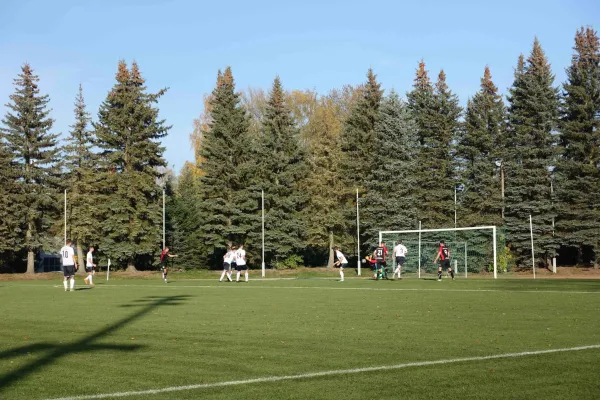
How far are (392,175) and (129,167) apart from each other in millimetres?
24309

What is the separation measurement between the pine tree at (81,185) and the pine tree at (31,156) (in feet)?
5.16

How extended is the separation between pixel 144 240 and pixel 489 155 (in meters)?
32.2

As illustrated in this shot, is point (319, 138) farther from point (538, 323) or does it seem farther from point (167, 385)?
point (167, 385)

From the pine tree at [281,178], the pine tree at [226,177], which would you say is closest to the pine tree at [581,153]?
the pine tree at [281,178]

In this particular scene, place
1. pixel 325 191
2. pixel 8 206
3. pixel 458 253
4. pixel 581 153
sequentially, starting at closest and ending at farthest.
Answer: pixel 458 253 < pixel 581 153 < pixel 8 206 < pixel 325 191

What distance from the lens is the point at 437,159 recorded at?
62.1 m

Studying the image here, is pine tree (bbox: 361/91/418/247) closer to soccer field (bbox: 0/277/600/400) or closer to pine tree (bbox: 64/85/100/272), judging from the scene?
pine tree (bbox: 64/85/100/272)

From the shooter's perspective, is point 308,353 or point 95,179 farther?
point 95,179

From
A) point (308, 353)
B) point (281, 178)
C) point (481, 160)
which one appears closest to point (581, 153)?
point (481, 160)

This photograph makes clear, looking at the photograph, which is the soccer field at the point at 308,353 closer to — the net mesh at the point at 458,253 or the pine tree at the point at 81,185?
the net mesh at the point at 458,253

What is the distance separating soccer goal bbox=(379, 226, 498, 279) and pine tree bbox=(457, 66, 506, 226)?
1283 cm

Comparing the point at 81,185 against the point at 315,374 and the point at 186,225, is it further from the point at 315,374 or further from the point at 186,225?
the point at 315,374

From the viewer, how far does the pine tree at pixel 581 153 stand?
181ft

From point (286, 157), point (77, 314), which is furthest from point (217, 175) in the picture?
point (77, 314)
